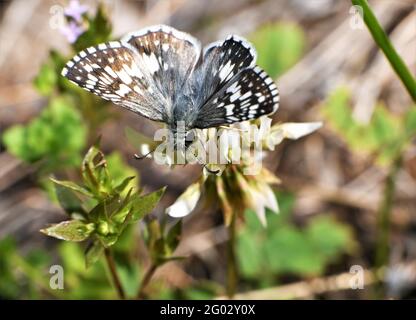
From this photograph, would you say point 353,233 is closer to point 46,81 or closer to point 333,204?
point 333,204

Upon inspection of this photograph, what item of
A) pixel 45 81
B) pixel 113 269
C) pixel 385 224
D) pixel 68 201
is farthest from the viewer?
pixel 385 224

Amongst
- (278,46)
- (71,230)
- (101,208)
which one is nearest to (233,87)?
(101,208)

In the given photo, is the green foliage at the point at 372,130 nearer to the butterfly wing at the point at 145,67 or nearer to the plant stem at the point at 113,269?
the butterfly wing at the point at 145,67

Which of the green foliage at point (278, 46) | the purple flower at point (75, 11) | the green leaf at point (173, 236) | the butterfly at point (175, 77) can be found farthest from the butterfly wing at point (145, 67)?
the green foliage at point (278, 46)

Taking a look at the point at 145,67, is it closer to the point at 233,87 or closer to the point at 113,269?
the point at 233,87

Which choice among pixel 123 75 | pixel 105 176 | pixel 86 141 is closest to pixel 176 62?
pixel 123 75
